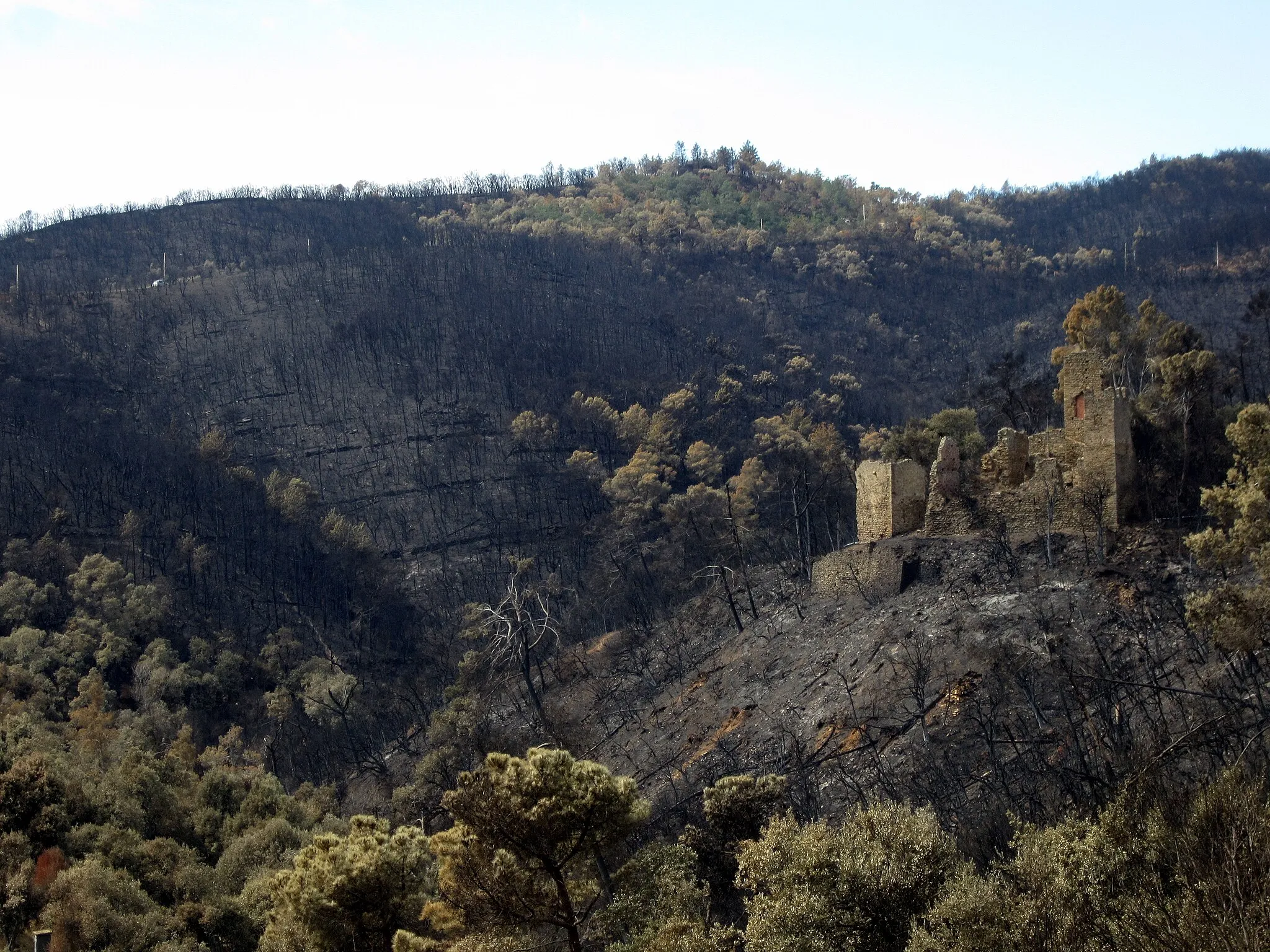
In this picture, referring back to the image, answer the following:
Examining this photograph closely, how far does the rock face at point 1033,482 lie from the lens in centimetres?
3334

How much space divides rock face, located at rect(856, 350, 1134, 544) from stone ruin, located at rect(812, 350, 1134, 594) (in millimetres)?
24

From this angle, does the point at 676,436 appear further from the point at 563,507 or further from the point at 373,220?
the point at 373,220

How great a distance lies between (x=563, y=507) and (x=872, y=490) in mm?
46850

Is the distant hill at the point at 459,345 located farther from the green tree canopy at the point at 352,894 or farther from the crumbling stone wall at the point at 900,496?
the green tree canopy at the point at 352,894

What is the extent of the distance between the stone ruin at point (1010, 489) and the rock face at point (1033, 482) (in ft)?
0.08

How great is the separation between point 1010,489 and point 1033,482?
34.7 inches

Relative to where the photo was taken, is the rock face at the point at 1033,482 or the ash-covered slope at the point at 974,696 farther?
the rock face at the point at 1033,482

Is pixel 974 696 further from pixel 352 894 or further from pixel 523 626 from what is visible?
pixel 523 626

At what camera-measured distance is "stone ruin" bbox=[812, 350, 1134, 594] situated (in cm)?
3338

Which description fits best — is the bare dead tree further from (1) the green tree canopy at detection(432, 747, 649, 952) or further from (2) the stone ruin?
(1) the green tree canopy at detection(432, 747, 649, 952)

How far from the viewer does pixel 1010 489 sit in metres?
35.6

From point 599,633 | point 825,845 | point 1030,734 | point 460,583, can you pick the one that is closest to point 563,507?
point 460,583

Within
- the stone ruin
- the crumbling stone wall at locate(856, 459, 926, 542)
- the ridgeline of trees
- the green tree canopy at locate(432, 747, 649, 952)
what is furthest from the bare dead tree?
the green tree canopy at locate(432, 747, 649, 952)

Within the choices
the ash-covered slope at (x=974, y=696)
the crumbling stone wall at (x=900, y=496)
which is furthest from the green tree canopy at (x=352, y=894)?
the crumbling stone wall at (x=900, y=496)
